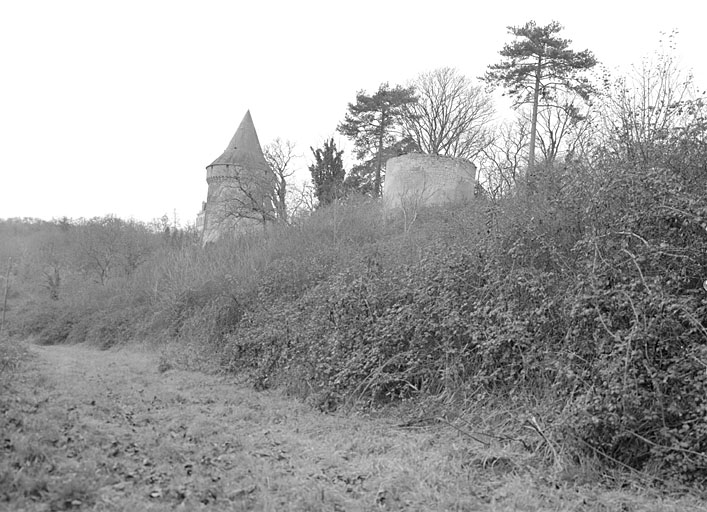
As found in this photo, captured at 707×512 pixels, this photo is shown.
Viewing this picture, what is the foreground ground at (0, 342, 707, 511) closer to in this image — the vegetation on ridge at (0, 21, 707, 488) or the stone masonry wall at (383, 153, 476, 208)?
the vegetation on ridge at (0, 21, 707, 488)

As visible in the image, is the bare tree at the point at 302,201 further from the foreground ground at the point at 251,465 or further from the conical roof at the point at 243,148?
the foreground ground at the point at 251,465

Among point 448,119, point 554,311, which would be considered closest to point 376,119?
point 448,119

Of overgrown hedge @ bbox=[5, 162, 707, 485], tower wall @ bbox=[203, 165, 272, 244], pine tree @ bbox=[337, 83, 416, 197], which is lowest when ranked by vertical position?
overgrown hedge @ bbox=[5, 162, 707, 485]

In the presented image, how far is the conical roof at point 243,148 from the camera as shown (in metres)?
32.0

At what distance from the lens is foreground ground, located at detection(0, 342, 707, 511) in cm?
409

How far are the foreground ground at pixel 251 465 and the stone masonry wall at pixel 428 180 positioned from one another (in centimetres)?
1510

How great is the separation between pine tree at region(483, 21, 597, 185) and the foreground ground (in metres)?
21.0

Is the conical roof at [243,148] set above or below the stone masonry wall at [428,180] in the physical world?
above

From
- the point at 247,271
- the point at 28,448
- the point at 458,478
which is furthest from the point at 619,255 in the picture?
the point at 247,271

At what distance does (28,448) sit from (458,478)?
3587 mm

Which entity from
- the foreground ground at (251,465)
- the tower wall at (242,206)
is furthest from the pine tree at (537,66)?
the foreground ground at (251,465)

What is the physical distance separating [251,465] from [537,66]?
989 inches

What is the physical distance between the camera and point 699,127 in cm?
708

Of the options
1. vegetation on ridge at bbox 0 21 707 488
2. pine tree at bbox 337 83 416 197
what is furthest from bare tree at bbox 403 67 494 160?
vegetation on ridge at bbox 0 21 707 488
